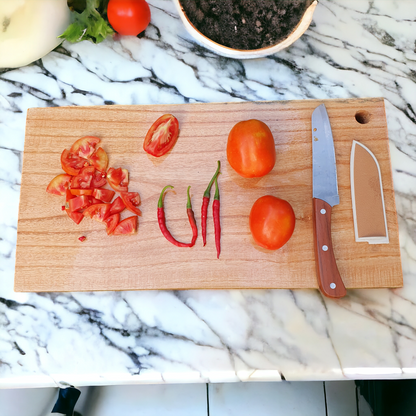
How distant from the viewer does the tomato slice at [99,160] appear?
111 centimetres

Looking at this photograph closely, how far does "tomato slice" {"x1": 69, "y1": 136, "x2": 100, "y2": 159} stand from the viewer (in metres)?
1.12

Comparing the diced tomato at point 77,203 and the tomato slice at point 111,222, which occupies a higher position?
the diced tomato at point 77,203

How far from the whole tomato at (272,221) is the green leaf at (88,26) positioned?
75cm

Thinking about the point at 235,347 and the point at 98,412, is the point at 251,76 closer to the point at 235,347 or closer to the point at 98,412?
the point at 235,347

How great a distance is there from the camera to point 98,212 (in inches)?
42.6

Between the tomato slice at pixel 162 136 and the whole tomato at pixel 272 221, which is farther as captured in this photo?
the tomato slice at pixel 162 136

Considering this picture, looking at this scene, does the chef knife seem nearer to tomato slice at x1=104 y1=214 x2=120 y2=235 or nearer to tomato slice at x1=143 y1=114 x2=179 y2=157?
tomato slice at x1=143 y1=114 x2=179 y2=157

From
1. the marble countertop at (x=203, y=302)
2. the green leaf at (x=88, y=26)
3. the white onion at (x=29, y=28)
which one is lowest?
the marble countertop at (x=203, y=302)

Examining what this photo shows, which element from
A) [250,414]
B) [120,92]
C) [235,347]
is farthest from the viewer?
[250,414]

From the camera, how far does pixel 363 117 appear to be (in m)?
1.15

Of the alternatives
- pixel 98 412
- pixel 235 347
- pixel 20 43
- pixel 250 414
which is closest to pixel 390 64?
pixel 235 347

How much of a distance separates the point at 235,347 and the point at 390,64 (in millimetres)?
1049

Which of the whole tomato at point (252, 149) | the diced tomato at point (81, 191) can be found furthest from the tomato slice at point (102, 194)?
the whole tomato at point (252, 149)

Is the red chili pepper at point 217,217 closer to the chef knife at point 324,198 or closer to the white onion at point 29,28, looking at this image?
the chef knife at point 324,198
